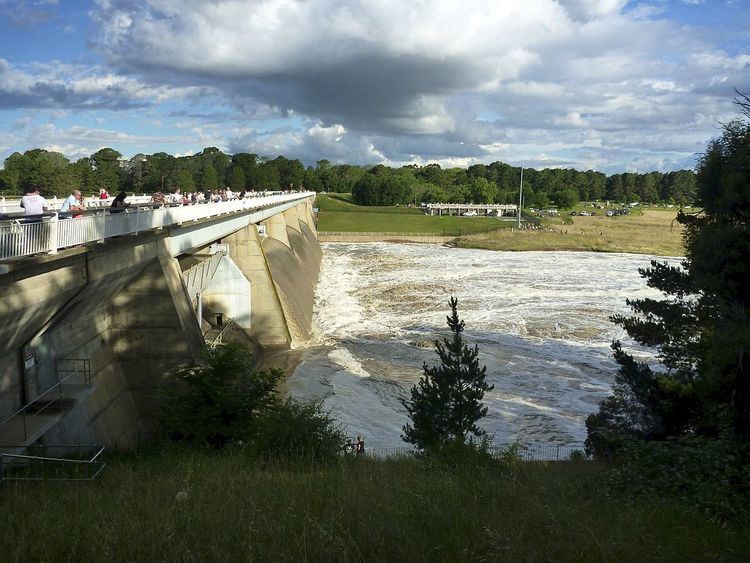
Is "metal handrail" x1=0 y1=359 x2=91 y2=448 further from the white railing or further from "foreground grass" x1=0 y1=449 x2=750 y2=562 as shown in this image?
"foreground grass" x1=0 y1=449 x2=750 y2=562

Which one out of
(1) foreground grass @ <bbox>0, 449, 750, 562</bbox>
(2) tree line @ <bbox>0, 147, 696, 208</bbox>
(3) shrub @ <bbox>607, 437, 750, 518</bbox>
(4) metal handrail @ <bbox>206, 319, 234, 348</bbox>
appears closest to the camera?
(1) foreground grass @ <bbox>0, 449, 750, 562</bbox>

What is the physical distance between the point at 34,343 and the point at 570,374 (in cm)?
2062

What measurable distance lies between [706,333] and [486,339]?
17107 mm

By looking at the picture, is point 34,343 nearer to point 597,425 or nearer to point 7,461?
point 7,461

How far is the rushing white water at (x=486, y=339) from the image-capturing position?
71.3ft

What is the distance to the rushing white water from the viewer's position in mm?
21734

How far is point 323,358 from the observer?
28.7m

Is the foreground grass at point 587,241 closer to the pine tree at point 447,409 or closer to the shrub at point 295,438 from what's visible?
the pine tree at point 447,409

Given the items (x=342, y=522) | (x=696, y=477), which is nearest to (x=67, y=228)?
(x=342, y=522)

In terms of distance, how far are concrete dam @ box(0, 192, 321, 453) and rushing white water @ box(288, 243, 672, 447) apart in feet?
21.2

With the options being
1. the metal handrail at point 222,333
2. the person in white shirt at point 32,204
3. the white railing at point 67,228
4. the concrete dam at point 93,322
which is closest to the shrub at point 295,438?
the concrete dam at point 93,322

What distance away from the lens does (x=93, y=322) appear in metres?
16.8

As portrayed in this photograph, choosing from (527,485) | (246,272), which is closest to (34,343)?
(527,485)

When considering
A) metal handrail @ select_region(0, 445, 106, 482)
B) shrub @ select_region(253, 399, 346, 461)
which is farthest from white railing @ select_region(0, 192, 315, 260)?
shrub @ select_region(253, 399, 346, 461)
